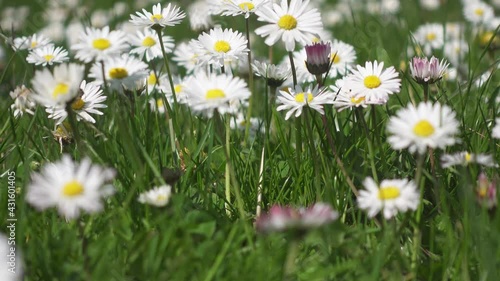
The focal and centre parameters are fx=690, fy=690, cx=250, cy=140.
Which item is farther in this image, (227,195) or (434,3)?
(434,3)

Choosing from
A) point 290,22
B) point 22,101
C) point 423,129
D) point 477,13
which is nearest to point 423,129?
point 423,129

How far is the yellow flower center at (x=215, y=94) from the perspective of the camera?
1.54 meters

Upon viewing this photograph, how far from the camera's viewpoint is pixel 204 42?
6.50 ft

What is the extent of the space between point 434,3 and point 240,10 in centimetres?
392

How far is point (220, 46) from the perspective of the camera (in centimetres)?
198

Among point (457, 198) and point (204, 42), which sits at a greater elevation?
point (204, 42)

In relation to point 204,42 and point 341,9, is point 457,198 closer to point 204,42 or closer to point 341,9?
point 204,42

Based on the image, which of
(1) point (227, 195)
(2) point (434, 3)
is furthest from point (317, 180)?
(2) point (434, 3)

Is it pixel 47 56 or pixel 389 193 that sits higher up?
pixel 47 56

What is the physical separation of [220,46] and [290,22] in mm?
244

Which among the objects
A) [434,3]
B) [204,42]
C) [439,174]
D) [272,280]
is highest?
[434,3]

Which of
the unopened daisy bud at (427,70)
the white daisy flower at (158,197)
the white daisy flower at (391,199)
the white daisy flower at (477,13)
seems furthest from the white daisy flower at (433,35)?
the white daisy flower at (158,197)

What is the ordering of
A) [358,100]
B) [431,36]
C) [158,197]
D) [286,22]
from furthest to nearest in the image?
[431,36]
[286,22]
[358,100]
[158,197]

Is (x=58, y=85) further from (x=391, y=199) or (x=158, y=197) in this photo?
(x=391, y=199)
